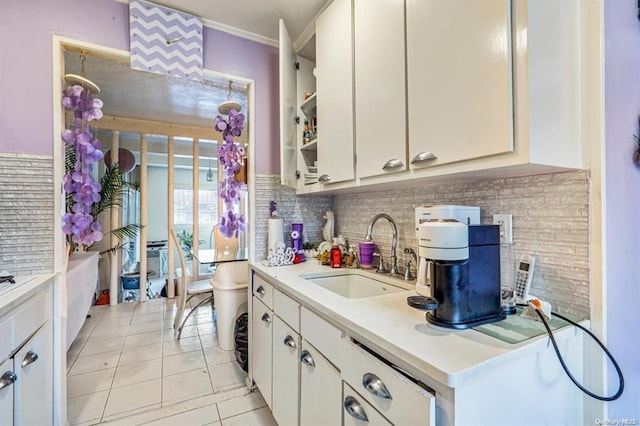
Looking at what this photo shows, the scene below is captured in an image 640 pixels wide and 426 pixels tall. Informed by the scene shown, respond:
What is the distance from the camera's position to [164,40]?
5.77 ft

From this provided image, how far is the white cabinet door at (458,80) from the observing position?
0.83 meters

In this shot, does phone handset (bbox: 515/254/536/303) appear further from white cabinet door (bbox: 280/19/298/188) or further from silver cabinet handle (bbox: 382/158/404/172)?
white cabinet door (bbox: 280/19/298/188)

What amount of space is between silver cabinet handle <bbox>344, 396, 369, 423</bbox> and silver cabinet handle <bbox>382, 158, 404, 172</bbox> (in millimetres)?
851

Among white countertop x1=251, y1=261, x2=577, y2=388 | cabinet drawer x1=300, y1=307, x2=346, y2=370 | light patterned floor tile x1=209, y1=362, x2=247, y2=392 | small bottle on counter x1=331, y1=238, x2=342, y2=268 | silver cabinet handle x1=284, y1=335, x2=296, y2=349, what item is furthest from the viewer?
light patterned floor tile x1=209, y1=362, x2=247, y2=392

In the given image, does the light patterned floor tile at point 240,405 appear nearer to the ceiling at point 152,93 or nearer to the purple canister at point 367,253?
the purple canister at point 367,253

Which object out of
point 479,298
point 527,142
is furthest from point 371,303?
point 527,142

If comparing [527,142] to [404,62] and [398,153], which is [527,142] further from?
[404,62]

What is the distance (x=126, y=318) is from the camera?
11.0 feet

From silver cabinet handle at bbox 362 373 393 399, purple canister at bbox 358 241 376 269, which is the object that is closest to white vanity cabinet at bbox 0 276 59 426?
silver cabinet handle at bbox 362 373 393 399

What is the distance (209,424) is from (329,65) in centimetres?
216

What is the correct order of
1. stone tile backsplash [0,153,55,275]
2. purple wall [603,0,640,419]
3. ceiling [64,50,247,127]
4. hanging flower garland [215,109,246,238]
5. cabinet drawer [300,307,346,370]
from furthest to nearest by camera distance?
ceiling [64,50,247,127] < hanging flower garland [215,109,246,238] < stone tile backsplash [0,153,55,275] < cabinet drawer [300,307,346,370] < purple wall [603,0,640,419]

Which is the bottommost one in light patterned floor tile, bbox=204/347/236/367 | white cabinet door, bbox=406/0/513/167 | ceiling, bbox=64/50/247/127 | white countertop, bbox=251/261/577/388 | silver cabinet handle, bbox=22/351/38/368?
light patterned floor tile, bbox=204/347/236/367

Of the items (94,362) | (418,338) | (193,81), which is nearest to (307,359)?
(418,338)

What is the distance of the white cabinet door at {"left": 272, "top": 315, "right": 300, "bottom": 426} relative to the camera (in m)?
1.30
